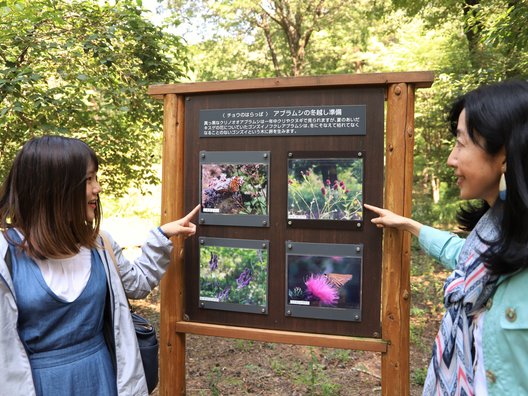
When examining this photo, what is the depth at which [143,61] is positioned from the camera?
4293 mm

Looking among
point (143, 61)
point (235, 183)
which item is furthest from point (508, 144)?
point (143, 61)

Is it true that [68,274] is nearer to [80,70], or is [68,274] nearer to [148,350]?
[148,350]

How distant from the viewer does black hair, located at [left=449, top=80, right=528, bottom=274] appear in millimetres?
1227

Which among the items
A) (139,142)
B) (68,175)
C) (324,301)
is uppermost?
(139,142)

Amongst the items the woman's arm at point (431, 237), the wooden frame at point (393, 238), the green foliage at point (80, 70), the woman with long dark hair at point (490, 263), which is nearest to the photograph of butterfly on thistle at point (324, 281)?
the wooden frame at point (393, 238)

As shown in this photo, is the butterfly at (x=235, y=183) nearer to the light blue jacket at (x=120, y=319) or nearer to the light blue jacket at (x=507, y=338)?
the light blue jacket at (x=120, y=319)

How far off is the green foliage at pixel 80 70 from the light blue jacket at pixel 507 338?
3.34 metres

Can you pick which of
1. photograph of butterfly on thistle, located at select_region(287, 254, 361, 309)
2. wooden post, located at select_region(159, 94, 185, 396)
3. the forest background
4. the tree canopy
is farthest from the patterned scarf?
the tree canopy

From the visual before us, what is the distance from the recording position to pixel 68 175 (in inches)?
67.6

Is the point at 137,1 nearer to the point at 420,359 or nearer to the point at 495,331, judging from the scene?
the point at 495,331

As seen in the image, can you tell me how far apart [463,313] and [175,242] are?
1526mm

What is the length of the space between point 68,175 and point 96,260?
0.38 m

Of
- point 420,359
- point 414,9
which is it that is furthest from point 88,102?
point 414,9

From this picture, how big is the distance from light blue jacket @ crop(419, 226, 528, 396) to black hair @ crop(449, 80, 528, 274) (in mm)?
65
